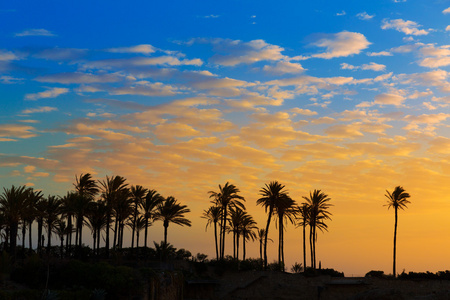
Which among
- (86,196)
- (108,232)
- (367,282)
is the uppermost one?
(86,196)

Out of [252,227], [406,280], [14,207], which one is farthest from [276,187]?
[14,207]

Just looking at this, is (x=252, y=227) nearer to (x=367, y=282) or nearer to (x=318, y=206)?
(x=318, y=206)

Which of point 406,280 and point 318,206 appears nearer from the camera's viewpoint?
point 406,280

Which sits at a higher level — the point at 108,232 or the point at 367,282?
the point at 108,232

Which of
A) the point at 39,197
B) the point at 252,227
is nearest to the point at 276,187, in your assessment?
the point at 252,227

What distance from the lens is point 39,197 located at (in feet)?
216

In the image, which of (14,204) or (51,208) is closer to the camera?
(14,204)

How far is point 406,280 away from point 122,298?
4926cm

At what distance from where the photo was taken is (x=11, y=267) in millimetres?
36906

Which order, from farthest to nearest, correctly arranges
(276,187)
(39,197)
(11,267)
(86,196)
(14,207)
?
1. (276,187)
2. (86,196)
3. (39,197)
4. (14,207)
5. (11,267)

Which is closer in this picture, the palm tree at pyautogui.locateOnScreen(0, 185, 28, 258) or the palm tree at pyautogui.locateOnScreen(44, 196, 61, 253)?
the palm tree at pyautogui.locateOnScreen(0, 185, 28, 258)

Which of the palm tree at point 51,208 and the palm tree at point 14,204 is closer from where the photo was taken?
the palm tree at point 14,204

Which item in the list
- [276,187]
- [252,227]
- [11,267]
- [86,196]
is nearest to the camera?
[11,267]

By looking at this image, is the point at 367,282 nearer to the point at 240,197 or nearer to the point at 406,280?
the point at 406,280
